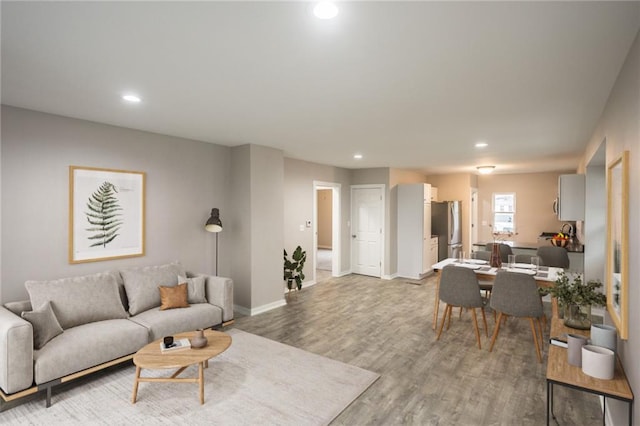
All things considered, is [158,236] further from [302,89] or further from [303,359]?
[302,89]

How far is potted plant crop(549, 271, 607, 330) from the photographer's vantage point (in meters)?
2.57

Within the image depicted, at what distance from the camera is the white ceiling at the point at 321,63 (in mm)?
1666

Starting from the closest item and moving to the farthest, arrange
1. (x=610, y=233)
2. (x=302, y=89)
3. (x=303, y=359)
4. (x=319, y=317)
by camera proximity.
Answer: (x=610, y=233), (x=302, y=89), (x=303, y=359), (x=319, y=317)

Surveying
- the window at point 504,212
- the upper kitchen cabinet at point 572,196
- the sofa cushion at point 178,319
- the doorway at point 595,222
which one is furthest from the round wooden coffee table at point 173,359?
the window at point 504,212

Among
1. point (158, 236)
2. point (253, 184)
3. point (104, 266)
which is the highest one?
point (253, 184)

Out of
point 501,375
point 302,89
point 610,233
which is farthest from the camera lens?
point 501,375

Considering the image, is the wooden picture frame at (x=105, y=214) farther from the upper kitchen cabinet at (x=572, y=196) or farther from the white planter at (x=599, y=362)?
the upper kitchen cabinet at (x=572, y=196)

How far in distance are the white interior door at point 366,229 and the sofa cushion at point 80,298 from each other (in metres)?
5.28

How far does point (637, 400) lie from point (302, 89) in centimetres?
277

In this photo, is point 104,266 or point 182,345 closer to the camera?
point 182,345

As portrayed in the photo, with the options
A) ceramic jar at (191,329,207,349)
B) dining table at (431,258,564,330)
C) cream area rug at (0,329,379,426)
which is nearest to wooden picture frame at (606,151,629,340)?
dining table at (431,258,564,330)

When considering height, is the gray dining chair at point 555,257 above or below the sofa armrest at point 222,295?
above

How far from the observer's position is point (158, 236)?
14.3ft

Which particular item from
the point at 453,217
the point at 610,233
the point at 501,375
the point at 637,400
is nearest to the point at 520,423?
the point at 501,375
